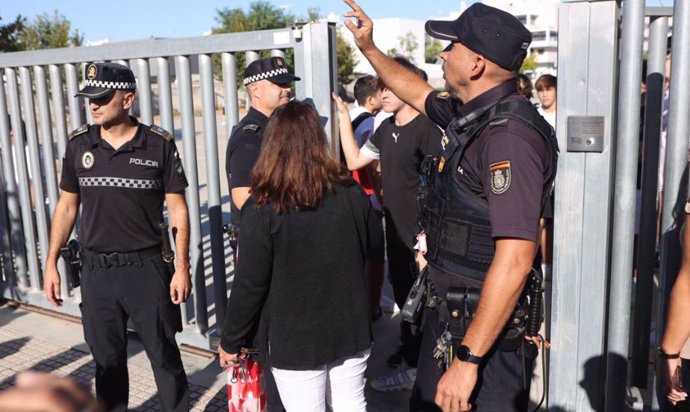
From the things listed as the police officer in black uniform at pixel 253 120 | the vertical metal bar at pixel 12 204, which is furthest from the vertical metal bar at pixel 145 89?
the vertical metal bar at pixel 12 204

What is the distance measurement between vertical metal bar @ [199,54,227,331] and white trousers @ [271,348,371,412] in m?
1.58

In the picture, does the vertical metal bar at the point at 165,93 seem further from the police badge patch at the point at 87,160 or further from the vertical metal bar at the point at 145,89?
the police badge patch at the point at 87,160

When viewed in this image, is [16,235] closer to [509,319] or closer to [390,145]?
[390,145]

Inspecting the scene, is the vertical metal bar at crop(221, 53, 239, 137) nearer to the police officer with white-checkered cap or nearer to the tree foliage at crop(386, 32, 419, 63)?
the police officer with white-checkered cap

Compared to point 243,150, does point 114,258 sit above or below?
below

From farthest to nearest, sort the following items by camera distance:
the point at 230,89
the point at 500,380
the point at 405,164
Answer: the point at 405,164
the point at 230,89
the point at 500,380

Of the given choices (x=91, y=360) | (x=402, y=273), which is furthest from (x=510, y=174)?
(x=91, y=360)

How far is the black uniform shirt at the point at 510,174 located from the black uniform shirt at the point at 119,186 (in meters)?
1.91

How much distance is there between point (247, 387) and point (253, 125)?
1400mm

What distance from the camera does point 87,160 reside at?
367cm

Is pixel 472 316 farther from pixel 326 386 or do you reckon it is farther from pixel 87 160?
pixel 87 160

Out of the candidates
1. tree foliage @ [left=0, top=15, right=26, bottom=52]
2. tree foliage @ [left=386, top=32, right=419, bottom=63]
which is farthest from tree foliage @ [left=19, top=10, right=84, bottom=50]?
tree foliage @ [left=386, top=32, right=419, bottom=63]

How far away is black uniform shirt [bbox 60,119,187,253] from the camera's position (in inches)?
143

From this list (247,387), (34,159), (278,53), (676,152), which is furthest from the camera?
(34,159)
